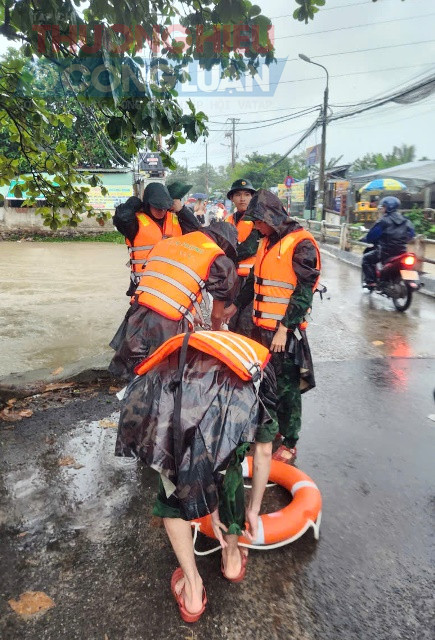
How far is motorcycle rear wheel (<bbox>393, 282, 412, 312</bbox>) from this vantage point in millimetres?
7641

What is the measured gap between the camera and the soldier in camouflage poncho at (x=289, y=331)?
3.08 m

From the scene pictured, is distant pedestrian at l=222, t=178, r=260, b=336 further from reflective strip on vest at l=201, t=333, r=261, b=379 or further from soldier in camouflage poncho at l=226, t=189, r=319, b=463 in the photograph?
reflective strip on vest at l=201, t=333, r=261, b=379

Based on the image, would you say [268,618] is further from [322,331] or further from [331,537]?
[322,331]

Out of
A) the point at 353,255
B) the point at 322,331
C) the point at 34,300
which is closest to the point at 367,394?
the point at 322,331

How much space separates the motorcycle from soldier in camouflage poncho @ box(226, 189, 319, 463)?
16.3ft

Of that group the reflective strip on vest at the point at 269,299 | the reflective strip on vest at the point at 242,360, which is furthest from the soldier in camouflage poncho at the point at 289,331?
the reflective strip on vest at the point at 242,360

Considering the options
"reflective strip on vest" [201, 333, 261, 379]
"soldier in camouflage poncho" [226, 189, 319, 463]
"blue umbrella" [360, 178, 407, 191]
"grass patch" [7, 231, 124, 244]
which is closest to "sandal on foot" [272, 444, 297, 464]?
"soldier in camouflage poncho" [226, 189, 319, 463]

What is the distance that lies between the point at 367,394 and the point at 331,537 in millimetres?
2264

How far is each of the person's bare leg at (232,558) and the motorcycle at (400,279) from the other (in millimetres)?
6347

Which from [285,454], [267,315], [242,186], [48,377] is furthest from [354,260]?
[285,454]

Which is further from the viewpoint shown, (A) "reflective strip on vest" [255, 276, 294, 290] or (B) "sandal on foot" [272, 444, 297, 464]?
(B) "sandal on foot" [272, 444, 297, 464]

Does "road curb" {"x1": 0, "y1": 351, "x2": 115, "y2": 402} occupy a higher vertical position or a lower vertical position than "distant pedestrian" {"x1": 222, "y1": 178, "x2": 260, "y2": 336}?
lower

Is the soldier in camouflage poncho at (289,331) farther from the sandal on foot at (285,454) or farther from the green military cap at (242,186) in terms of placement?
the green military cap at (242,186)

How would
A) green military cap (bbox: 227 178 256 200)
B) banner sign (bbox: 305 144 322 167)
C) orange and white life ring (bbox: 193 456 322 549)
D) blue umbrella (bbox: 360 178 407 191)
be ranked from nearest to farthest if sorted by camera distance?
orange and white life ring (bbox: 193 456 322 549), green military cap (bbox: 227 178 256 200), blue umbrella (bbox: 360 178 407 191), banner sign (bbox: 305 144 322 167)
